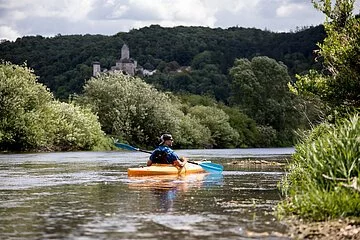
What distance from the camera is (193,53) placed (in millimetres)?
144500

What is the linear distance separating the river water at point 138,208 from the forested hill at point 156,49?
89.6 m

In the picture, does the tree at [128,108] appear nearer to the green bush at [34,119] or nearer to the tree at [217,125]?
the green bush at [34,119]

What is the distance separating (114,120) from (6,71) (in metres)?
14.7

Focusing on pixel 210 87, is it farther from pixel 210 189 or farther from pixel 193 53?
pixel 210 189

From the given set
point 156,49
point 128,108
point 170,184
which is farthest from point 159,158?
point 156,49

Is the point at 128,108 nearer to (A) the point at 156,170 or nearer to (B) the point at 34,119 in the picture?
(B) the point at 34,119

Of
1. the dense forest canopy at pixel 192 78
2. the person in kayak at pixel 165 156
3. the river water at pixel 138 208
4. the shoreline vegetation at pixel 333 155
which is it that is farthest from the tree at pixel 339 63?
the dense forest canopy at pixel 192 78

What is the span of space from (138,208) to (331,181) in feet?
12.2

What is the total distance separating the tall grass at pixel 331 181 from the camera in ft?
34.4

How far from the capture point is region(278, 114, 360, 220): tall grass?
34.4ft

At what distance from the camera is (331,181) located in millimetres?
11906

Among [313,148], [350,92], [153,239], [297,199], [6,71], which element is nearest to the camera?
[153,239]

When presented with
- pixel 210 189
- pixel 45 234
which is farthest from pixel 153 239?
pixel 210 189

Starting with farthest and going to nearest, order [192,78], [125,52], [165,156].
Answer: [125,52], [192,78], [165,156]
